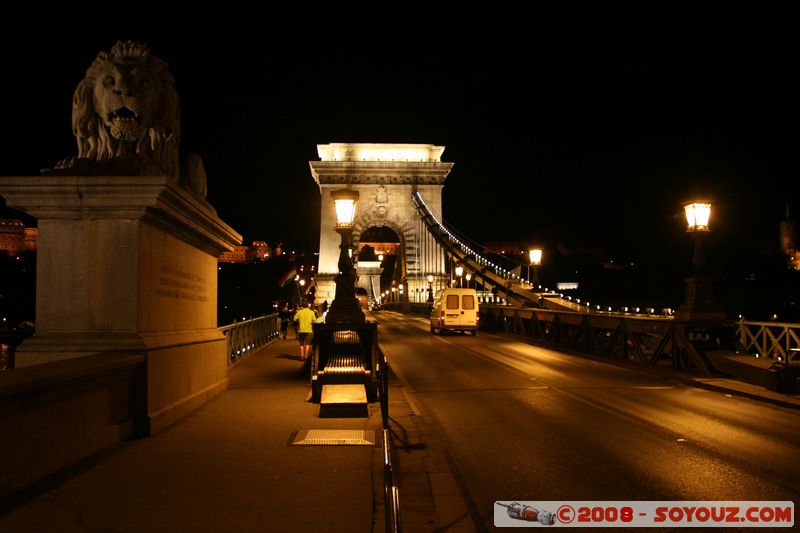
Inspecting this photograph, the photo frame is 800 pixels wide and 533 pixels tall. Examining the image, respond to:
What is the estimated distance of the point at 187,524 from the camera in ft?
16.5

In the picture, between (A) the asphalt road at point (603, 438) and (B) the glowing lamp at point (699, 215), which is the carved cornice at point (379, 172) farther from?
(B) the glowing lamp at point (699, 215)

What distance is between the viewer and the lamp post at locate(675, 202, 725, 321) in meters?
16.1

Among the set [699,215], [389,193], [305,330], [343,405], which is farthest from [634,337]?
[389,193]

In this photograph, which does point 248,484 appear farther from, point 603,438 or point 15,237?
point 15,237

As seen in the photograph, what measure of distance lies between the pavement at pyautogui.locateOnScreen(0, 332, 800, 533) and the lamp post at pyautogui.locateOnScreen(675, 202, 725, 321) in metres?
8.95

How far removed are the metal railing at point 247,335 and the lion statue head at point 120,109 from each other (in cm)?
727

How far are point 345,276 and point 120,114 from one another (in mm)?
5564

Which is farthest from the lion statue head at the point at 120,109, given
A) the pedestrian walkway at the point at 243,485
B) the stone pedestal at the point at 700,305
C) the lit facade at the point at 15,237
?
the lit facade at the point at 15,237

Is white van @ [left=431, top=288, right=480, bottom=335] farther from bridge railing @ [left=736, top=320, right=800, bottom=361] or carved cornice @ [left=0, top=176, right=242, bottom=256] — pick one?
carved cornice @ [left=0, top=176, right=242, bottom=256]

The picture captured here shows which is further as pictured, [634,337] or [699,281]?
[634,337]

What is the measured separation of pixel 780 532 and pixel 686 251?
93.6m

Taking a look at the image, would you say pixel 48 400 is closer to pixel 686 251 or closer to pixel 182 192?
pixel 182 192

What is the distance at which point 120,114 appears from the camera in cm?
845

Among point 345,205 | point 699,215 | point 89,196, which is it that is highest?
point 699,215
